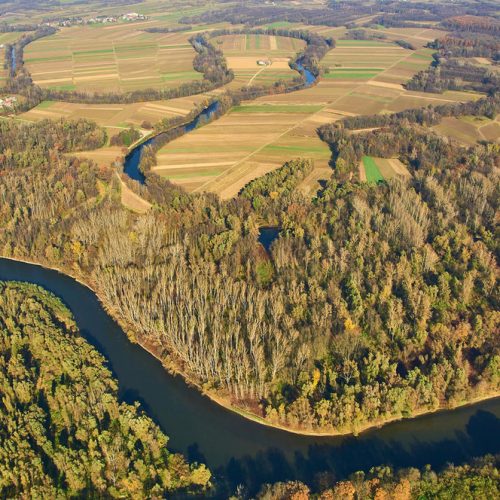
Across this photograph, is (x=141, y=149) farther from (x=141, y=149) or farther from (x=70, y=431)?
(x=70, y=431)

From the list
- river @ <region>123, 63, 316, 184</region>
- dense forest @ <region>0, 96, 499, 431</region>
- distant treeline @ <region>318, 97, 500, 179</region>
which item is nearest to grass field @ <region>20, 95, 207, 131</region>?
river @ <region>123, 63, 316, 184</region>

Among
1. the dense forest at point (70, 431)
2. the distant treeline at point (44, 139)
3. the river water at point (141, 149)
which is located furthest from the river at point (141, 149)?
Result: the dense forest at point (70, 431)

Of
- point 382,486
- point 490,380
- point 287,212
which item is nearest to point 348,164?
point 287,212

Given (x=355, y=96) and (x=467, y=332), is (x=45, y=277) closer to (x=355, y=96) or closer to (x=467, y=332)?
(x=467, y=332)

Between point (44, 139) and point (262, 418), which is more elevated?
point (44, 139)

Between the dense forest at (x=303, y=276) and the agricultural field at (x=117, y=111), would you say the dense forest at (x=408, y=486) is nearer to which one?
the dense forest at (x=303, y=276)

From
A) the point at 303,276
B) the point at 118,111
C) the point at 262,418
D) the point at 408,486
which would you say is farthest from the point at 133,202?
the point at 408,486
